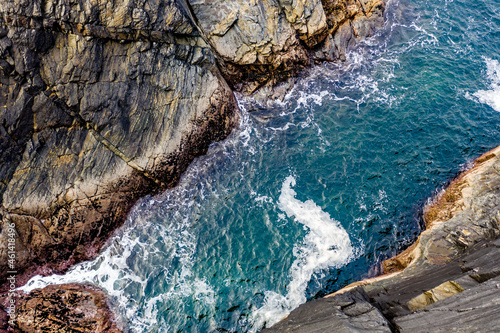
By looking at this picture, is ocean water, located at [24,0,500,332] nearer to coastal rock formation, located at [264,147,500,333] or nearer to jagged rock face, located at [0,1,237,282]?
coastal rock formation, located at [264,147,500,333]

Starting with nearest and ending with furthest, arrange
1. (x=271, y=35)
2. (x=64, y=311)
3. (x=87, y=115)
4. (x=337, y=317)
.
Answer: (x=337, y=317) < (x=64, y=311) < (x=87, y=115) < (x=271, y=35)

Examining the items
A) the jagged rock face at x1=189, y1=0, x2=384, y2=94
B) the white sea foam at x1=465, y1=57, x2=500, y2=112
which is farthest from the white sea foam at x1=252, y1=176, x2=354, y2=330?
the white sea foam at x1=465, y1=57, x2=500, y2=112

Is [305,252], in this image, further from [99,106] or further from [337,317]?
[99,106]

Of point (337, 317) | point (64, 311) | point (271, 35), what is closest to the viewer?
point (337, 317)

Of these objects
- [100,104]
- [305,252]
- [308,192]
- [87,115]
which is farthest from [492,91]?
[87,115]

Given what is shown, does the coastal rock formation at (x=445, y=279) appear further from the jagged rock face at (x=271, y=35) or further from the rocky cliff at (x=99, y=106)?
the jagged rock face at (x=271, y=35)

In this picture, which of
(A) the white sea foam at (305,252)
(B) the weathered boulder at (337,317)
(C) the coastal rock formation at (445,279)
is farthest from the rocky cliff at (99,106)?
(C) the coastal rock formation at (445,279)

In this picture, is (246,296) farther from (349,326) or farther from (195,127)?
(195,127)
